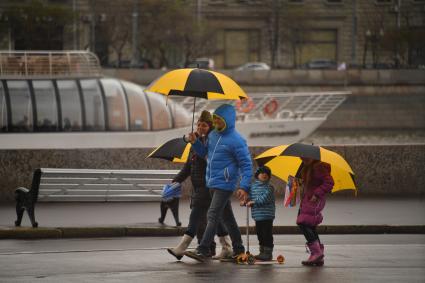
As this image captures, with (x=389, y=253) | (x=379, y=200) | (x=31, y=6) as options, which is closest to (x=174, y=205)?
(x=389, y=253)

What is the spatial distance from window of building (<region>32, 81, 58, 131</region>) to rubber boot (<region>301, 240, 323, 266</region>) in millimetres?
22183

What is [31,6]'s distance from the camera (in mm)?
67062

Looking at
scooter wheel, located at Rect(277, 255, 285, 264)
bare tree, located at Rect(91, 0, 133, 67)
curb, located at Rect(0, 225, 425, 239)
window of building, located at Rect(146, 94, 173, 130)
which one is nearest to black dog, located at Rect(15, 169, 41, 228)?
curb, located at Rect(0, 225, 425, 239)

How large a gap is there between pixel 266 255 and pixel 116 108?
912 inches

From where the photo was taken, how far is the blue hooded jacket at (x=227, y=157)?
1251 cm

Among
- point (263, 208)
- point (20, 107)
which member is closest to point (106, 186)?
point (263, 208)

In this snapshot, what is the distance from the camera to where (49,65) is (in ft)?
115

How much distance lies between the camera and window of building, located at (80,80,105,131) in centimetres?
3512

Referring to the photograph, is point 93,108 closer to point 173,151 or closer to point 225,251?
point 173,151

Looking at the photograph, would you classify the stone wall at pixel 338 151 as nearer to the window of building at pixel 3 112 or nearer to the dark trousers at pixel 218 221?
the dark trousers at pixel 218 221

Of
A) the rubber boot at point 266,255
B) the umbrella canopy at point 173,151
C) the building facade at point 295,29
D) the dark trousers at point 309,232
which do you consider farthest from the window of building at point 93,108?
the building facade at point 295,29

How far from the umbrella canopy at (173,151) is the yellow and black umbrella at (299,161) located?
3.37 feet

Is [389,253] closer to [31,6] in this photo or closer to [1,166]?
[1,166]

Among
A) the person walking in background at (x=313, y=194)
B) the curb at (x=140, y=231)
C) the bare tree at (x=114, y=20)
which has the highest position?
the person walking in background at (x=313, y=194)
